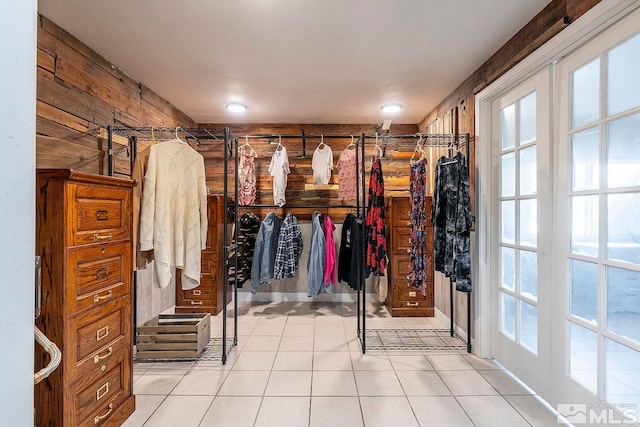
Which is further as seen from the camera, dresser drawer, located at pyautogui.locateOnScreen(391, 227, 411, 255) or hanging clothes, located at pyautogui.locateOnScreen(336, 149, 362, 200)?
hanging clothes, located at pyautogui.locateOnScreen(336, 149, 362, 200)

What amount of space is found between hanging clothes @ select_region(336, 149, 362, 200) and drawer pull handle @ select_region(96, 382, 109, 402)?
2.74 metres

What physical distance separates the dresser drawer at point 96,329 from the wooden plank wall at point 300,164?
2.63 metres

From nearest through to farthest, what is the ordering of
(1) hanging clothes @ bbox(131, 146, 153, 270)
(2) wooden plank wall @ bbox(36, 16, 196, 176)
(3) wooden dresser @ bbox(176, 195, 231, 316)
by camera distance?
1. (2) wooden plank wall @ bbox(36, 16, 196, 176)
2. (1) hanging clothes @ bbox(131, 146, 153, 270)
3. (3) wooden dresser @ bbox(176, 195, 231, 316)

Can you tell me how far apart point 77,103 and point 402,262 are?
3250mm

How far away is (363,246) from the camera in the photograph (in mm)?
2889

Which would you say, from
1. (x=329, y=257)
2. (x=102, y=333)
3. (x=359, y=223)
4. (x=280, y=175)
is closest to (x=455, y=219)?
(x=359, y=223)

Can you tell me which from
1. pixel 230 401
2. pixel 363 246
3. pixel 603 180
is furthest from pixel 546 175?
pixel 230 401

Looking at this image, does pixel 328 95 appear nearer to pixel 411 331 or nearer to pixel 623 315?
pixel 411 331

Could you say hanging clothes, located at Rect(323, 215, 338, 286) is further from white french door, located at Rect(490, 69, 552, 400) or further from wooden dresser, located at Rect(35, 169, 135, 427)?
wooden dresser, located at Rect(35, 169, 135, 427)

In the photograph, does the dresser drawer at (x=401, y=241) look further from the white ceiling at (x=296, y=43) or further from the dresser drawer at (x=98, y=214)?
the dresser drawer at (x=98, y=214)

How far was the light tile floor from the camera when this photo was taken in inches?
75.1

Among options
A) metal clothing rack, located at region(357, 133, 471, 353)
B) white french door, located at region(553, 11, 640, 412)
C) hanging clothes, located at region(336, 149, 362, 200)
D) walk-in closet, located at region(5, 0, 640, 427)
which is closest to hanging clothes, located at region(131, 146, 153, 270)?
walk-in closet, located at region(5, 0, 640, 427)

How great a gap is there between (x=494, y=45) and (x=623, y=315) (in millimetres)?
1890

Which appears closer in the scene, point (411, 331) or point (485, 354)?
point (485, 354)
